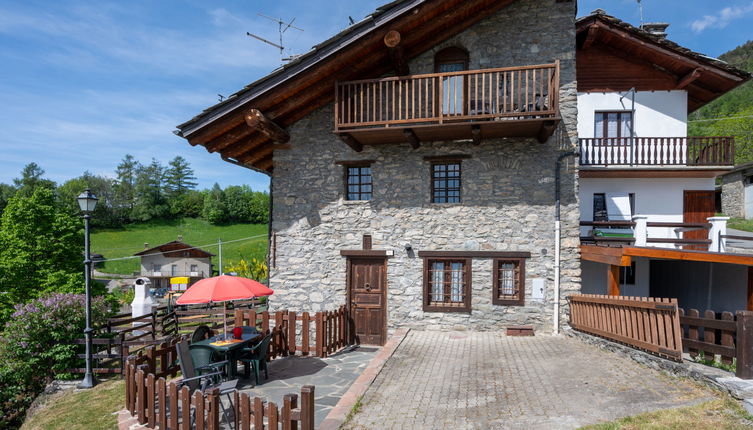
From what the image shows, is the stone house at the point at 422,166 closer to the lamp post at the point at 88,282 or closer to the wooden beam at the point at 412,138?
the wooden beam at the point at 412,138

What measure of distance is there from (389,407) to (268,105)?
7.31 meters

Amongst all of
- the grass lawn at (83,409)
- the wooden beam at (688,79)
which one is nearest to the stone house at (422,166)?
the grass lawn at (83,409)

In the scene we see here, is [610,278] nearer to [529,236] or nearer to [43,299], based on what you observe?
[529,236]

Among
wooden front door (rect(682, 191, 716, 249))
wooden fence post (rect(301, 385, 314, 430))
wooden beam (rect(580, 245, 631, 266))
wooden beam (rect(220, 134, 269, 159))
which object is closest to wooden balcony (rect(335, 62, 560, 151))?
wooden beam (rect(220, 134, 269, 159))

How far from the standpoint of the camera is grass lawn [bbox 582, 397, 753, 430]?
14.3 feet

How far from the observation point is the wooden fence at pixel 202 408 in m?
4.27

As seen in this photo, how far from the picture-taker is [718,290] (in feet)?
38.4

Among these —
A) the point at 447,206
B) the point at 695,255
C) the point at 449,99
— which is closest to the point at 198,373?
the point at 447,206

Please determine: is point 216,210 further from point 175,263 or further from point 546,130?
point 546,130

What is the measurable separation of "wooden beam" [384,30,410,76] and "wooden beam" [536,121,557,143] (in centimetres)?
363

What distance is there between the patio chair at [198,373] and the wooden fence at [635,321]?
21.8ft

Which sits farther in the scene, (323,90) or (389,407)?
(323,90)

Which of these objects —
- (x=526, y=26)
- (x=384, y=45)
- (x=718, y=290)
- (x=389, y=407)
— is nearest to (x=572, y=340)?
(x=389, y=407)

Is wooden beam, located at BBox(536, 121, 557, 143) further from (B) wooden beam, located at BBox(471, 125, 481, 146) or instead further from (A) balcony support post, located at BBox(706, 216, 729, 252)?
(A) balcony support post, located at BBox(706, 216, 729, 252)
